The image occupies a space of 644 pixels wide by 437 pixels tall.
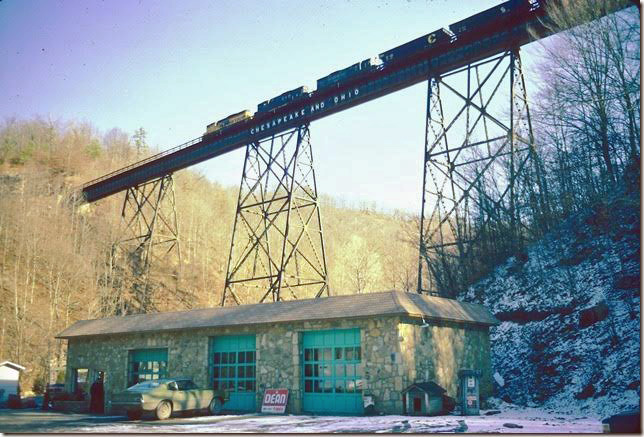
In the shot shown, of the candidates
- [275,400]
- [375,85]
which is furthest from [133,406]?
[375,85]

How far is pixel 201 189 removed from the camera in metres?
67.7

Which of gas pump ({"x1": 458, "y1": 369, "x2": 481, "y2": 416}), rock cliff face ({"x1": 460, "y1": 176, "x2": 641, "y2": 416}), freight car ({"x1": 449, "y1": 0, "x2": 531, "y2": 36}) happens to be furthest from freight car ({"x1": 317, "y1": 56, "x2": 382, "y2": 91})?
gas pump ({"x1": 458, "y1": 369, "x2": 481, "y2": 416})

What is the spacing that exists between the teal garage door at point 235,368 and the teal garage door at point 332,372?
1926 millimetres

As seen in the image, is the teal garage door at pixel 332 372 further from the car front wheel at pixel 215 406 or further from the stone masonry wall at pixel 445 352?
the car front wheel at pixel 215 406

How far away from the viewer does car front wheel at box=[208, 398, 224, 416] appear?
53.4 feet

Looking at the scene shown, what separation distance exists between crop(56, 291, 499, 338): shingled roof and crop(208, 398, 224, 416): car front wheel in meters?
2.13

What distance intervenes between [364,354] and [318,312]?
1.70m

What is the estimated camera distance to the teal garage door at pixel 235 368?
16.8m

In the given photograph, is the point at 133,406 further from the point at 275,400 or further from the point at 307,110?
the point at 307,110

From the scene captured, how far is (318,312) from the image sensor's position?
1541cm

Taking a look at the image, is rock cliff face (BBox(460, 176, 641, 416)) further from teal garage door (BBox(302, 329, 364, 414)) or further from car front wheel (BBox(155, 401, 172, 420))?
car front wheel (BBox(155, 401, 172, 420))

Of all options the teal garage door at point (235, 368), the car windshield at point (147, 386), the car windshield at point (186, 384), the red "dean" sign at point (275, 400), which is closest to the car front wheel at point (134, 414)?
the car windshield at point (147, 386)

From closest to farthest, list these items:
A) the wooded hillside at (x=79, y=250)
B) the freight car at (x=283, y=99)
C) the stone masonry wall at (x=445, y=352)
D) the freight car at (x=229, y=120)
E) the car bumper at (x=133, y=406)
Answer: the stone masonry wall at (x=445, y=352) < the car bumper at (x=133, y=406) < the freight car at (x=283, y=99) < the freight car at (x=229, y=120) < the wooded hillside at (x=79, y=250)

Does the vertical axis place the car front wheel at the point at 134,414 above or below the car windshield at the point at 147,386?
below
